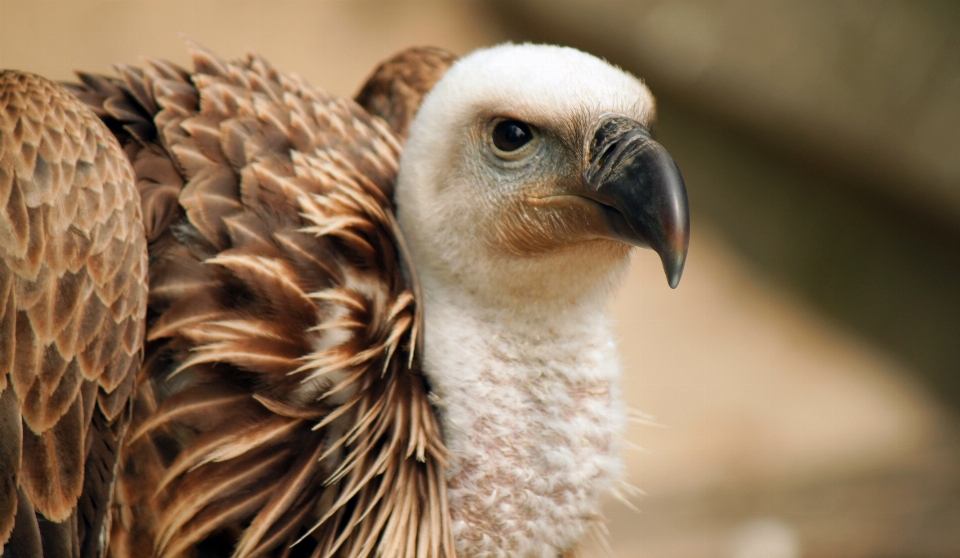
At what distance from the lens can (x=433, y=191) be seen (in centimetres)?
196

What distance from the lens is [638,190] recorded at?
1.64m

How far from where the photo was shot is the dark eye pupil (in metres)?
1.88

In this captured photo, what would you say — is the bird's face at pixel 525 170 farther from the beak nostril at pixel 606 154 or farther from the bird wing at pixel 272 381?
the bird wing at pixel 272 381

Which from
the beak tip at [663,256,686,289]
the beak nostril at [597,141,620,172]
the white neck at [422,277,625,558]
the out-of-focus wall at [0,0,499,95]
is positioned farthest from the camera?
Answer: the out-of-focus wall at [0,0,499,95]

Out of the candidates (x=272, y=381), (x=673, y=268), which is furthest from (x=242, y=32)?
(x=673, y=268)

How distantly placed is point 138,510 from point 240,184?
692mm

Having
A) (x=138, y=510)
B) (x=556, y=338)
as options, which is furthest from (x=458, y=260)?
(x=138, y=510)

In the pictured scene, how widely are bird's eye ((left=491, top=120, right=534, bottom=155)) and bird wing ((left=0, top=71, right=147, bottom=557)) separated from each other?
763 millimetres

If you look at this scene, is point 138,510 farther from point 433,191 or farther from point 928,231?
point 928,231

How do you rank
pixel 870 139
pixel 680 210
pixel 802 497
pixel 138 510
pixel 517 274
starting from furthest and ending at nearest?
pixel 870 139 < pixel 802 497 < pixel 517 274 < pixel 138 510 < pixel 680 210

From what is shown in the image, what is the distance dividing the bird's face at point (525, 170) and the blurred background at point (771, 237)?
9.53 ft

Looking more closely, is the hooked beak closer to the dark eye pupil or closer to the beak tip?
the beak tip

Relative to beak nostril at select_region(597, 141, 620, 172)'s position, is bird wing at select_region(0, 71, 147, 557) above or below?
below

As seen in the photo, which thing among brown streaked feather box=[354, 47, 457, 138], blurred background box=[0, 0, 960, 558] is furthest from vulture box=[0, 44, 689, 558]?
blurred background box=[0, 0, 960, 558]
